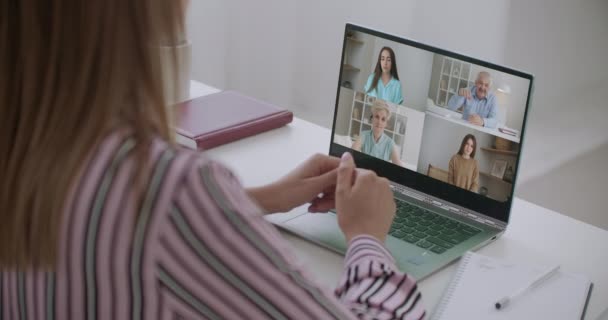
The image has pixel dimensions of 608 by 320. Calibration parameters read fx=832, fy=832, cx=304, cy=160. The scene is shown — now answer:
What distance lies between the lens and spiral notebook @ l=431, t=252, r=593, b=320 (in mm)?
1076

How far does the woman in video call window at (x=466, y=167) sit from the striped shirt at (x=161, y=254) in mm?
620

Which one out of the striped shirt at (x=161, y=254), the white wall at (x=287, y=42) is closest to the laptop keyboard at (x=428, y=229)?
the striped shirt at (x=161, y=254)

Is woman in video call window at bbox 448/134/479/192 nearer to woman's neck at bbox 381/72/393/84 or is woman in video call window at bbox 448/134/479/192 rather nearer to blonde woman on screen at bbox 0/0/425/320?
woman's neck at bbox 381/72/393/84

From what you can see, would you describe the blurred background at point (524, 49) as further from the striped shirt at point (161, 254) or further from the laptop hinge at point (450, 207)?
the striped shirt at point (161, 254)

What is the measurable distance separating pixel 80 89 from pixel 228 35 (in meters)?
2.49

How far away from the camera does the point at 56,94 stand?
64cm

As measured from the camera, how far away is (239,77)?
316cm

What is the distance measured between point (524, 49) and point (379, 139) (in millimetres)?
1118

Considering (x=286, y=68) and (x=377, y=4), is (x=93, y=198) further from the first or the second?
(x=286, y=68)

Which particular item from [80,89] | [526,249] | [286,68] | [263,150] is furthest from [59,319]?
[286,68]

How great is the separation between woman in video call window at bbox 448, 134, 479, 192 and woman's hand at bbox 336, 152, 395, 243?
0.18 metres

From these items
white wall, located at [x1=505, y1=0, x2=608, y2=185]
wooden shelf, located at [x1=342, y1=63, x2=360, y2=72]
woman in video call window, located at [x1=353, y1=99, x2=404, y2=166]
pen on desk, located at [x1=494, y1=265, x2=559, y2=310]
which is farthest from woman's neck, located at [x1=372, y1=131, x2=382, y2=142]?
white wall, located at [x1=505, y1=0, x2=608, y2=185]

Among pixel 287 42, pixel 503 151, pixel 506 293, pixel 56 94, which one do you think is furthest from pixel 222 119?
pixel 287 42

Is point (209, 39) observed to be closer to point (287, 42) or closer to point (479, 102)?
point (287, 42)
